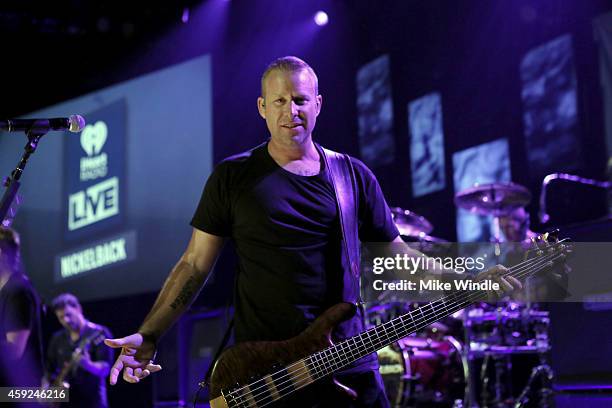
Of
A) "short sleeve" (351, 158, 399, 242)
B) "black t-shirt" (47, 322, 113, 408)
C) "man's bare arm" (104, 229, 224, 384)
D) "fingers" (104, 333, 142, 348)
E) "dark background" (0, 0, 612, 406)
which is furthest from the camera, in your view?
"dark background" (0, 0, 612, 406)

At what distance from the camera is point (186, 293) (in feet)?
10.2

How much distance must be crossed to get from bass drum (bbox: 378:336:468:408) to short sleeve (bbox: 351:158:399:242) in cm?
389

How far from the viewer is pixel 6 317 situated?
15.8 feet

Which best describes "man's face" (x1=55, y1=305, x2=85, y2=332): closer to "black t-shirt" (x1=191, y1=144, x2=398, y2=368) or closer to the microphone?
the microphone

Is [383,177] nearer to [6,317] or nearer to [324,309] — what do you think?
[6,317]

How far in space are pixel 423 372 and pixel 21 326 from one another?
3661 millimetres

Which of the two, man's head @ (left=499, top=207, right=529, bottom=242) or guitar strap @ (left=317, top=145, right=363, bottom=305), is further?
man's head @ (left=499, top=207, right=529, bottom=242)

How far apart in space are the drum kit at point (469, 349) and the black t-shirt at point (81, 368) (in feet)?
9.70

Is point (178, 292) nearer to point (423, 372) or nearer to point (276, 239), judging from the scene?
point (276, 239)

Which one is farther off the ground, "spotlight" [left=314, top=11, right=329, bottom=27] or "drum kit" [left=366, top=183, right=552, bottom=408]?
"spotlight" [left=314, top=11, right=329, bottom=27]

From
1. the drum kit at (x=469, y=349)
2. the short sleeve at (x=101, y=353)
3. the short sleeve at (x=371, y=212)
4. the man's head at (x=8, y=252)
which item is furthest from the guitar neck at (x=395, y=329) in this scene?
the short sleeve at (x=101, y=353)

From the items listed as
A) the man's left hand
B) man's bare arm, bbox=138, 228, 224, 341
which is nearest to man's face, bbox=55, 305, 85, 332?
man's bare arm, bbox=138, 228, 224, 341

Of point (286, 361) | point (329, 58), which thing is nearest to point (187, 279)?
point (286, 361)

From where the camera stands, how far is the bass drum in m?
6.92
